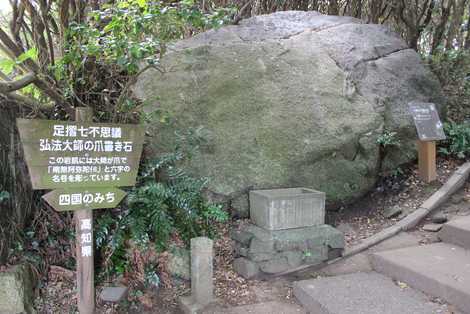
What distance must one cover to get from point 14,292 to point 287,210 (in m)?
2.69

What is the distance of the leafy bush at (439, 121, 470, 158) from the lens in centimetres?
608

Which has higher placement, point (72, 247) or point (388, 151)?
point (388, 151)

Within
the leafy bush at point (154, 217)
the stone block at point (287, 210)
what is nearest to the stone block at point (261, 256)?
the stone block at point (287, 210)

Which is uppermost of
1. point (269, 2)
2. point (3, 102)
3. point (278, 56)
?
point (269, 2)

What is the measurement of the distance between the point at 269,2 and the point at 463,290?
7428mm

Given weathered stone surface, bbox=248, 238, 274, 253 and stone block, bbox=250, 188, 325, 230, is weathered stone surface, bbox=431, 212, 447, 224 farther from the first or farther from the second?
weathered stone surface, bbox=248, 238, 274, 253

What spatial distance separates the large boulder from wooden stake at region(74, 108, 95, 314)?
5.01ft

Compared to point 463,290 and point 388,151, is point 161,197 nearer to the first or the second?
point 463,290

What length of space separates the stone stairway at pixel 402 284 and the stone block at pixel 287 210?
2.05 feet

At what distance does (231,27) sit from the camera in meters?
5.87

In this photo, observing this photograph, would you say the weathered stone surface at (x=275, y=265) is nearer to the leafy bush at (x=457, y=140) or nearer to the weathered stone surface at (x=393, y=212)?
the weathered stone surface at (x=393, y=212)

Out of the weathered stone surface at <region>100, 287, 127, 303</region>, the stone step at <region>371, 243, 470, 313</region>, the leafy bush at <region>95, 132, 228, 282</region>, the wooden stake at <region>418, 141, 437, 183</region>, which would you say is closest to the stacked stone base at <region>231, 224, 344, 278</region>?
the leafy bush at <region>95, 132, 228, 282</region>

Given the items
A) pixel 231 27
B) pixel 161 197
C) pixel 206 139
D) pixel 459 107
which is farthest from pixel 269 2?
pixel 161 197

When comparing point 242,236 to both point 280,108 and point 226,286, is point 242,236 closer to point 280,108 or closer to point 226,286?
point 226,286
